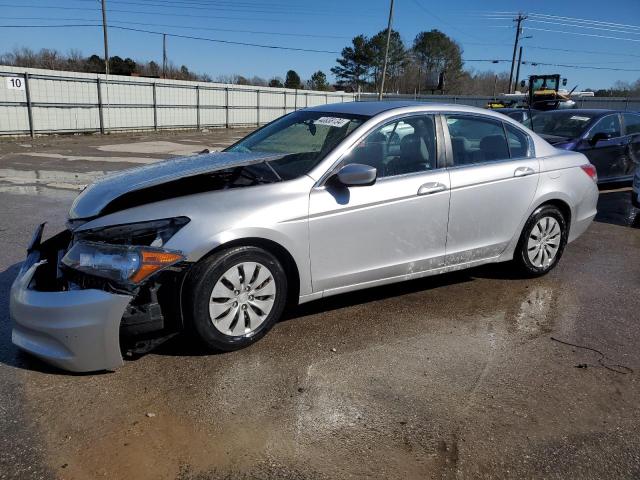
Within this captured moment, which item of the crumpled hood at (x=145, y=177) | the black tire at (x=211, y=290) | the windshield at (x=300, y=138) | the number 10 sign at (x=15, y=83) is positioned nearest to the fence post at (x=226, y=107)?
the number 10 sign at (x=15, y=83)

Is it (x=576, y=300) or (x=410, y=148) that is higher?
(x=410, y=148)

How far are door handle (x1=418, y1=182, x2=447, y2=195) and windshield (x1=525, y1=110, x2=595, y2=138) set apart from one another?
6310mm

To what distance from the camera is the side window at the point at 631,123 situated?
32.4 feet

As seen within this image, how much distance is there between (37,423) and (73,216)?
1.34m

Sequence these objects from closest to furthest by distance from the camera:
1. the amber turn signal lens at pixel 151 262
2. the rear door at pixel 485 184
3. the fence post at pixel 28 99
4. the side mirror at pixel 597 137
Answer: the amber turn signal lens at pixel 151 262, the rear door at pixel 485 184, the side mirror at pixel 597 137, the fence post at pixel 28 99

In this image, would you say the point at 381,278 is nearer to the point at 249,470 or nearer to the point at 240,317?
the point at 240,317

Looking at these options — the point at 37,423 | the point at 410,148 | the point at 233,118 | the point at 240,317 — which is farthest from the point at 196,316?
the point at 233,118

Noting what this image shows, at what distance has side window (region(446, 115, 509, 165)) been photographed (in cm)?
450

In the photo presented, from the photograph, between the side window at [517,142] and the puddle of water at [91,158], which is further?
the puddle of water at [91,158]

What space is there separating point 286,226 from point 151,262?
89 centimetres

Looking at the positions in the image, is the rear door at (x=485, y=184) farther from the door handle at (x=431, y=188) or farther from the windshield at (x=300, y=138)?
the windshield at (x=300, y=138)

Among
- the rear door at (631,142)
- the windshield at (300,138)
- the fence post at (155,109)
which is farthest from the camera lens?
the fence post at (155,109)

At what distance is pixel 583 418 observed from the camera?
2.92 m

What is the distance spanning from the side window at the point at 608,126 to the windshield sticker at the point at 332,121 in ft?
22.2
